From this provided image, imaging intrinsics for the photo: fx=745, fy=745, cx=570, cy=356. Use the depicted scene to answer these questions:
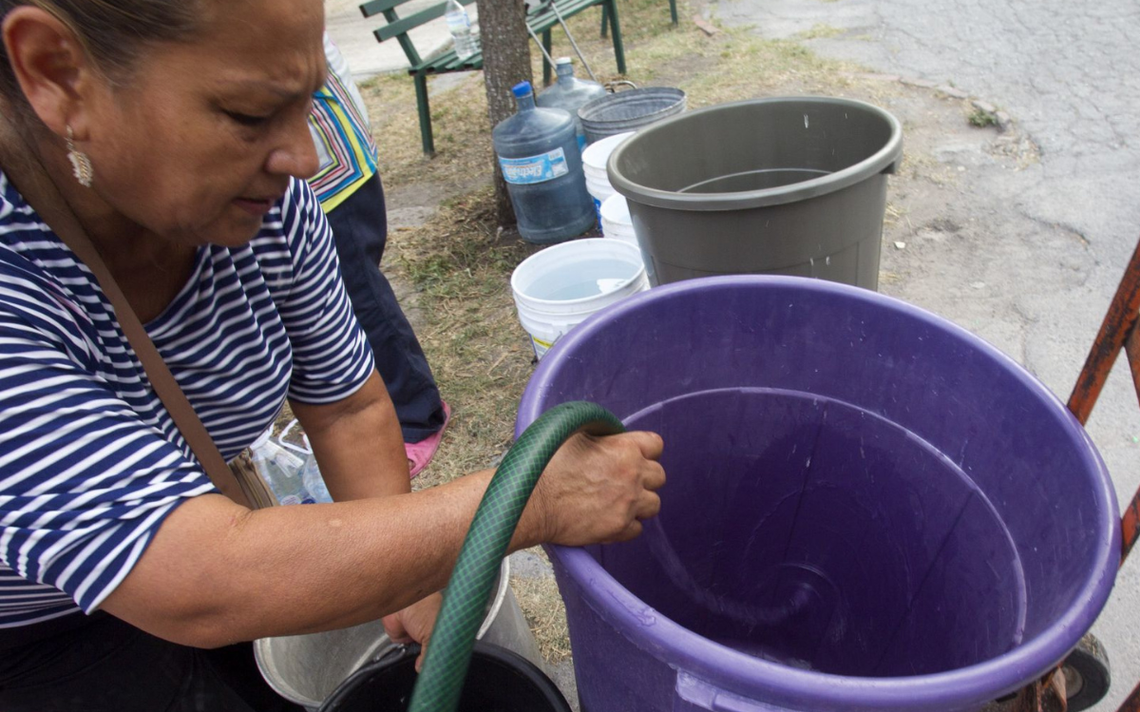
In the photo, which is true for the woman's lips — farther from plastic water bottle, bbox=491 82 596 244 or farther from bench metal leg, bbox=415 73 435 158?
bench metal leg, bbox=415 73 435 158

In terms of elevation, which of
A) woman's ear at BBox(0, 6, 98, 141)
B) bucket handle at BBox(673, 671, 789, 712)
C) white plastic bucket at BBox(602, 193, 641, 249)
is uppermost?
woman's ear at BBox(0, 6, 98, 141)

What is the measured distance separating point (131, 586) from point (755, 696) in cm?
61

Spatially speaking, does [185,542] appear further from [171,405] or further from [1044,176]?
[1044,176]

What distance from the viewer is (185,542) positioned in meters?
0.74

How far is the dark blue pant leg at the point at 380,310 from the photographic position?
2.17 metres

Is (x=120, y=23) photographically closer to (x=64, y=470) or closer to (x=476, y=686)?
(x=64, y=470)

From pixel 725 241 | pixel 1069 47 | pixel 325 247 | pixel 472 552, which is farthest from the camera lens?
pixel 1069 47

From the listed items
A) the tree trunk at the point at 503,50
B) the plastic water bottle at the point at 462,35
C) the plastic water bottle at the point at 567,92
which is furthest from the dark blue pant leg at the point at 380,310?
the plastic water bottle at the point at 462,35

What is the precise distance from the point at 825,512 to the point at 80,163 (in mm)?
1269

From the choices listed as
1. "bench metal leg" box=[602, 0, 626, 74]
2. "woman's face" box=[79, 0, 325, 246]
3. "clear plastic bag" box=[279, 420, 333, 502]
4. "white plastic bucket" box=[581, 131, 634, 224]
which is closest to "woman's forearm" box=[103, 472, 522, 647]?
"woman's face" box=[79, 0, 325, 246]

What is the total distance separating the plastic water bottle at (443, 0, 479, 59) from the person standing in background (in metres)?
2.54

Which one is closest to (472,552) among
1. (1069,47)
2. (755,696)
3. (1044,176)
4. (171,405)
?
(755,696)

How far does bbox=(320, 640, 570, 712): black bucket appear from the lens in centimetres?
123

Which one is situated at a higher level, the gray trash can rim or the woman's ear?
the woman's ear
